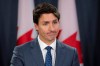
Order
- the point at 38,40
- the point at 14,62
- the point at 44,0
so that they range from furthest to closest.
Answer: the point at 44,0, the point at 38,40, the point at 14,62

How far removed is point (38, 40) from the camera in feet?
5.98

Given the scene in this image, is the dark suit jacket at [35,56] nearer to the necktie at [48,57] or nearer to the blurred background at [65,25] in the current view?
the necktie at [48,57]

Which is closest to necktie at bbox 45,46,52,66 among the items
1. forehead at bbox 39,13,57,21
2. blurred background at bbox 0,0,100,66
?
forehead at bbox 39,13,57,21

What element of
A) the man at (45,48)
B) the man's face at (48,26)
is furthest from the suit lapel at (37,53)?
the man's face at (48,26)

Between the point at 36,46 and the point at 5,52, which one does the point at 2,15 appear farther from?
the point at 36,46

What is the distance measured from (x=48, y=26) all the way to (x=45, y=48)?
0.18m

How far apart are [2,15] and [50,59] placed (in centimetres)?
111

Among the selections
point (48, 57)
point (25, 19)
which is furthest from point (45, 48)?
point (25, 19)

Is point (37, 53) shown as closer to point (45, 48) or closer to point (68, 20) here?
point (45, 48)

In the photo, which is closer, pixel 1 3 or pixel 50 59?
pixel 50 59

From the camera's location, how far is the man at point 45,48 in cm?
171

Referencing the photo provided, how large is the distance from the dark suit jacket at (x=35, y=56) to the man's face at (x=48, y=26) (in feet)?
0.39

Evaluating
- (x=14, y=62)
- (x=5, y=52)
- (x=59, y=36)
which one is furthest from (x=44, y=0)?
(x=14, y=62)

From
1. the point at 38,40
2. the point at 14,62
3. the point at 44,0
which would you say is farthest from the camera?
the point at 44,0
